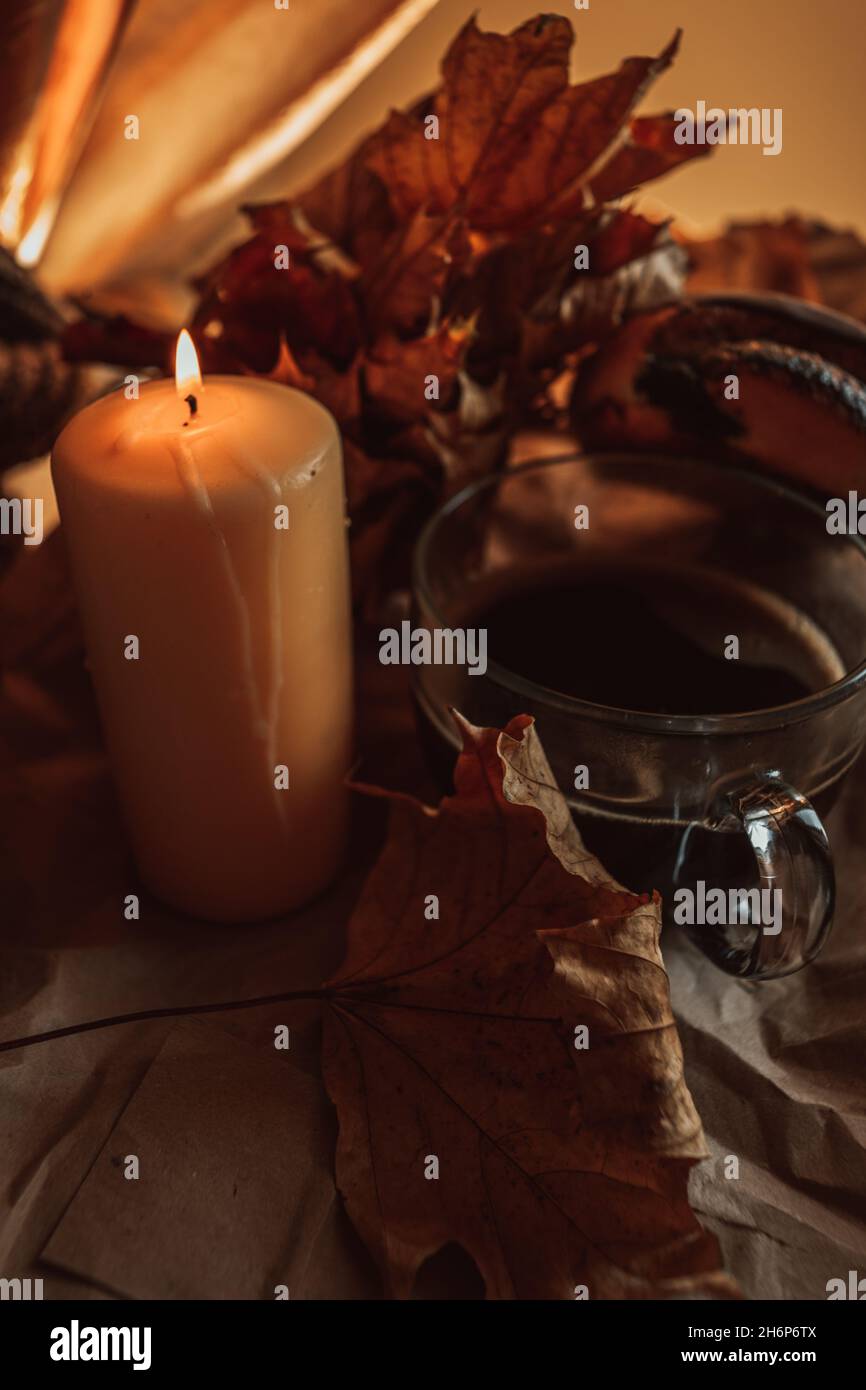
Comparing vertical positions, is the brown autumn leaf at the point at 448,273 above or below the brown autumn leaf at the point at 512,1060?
above

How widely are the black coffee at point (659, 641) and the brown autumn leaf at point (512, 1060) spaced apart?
0.28ft

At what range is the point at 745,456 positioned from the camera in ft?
1.71

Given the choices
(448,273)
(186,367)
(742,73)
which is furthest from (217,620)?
(742,73)

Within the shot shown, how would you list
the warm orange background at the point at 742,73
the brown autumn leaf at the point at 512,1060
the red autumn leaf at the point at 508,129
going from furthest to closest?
the warm orange background at the point at 742,73 → the red autumn leaf at the point at 508,129 → the brown autumn leaf at the point at 512,1060

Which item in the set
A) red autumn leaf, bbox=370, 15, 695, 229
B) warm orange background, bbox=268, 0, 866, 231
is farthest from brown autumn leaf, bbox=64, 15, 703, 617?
warm orange background, bbox=268, 0, 866, 231

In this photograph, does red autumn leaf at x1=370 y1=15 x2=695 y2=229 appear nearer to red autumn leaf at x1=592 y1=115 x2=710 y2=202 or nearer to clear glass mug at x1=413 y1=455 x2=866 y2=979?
red autumn leaf at x1=592 y1=115 x2=710 y2=202

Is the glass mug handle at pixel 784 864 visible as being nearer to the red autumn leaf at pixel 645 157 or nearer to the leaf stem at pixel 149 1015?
the leaf stem at pixel 149 1015

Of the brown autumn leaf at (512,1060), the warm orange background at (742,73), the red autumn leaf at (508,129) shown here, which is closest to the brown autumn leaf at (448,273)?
the red autumn leaf at (508,129)

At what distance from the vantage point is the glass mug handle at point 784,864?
38 centimetres

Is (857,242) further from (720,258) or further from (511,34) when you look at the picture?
(511,34)

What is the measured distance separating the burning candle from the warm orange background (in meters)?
0.72

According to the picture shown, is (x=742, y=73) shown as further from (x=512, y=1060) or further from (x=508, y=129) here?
(x=512, y=1060)

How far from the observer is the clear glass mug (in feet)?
1.27

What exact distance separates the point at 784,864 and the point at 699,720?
0.18 feet
